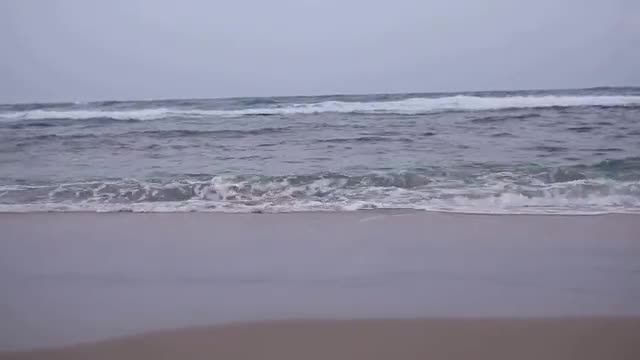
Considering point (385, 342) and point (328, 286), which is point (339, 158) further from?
point (385, 342)

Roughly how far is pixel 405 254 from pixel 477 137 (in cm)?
567

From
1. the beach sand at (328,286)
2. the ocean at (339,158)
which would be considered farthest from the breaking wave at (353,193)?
the beach sand at (328,286)

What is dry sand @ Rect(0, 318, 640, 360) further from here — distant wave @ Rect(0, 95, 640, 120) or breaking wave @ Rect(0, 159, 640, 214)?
distant wave @ Rect(0, 95, 640, 120)

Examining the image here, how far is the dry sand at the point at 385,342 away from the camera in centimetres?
222

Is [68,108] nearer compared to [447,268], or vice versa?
[447,268]

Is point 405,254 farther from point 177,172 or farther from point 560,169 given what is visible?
point 177,172

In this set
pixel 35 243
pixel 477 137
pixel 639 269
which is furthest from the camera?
pixel 477 137

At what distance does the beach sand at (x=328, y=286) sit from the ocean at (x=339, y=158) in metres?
0.56

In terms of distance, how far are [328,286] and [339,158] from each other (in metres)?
3.95

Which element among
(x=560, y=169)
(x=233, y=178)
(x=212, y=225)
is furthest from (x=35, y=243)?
(x=560, y=169)

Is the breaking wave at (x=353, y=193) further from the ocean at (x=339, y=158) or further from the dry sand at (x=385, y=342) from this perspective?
the dry sand at (x=385, y=342)

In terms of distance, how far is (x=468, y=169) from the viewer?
5.66m

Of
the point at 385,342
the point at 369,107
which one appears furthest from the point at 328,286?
the point at 369,107

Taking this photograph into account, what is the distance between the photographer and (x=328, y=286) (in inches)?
115
